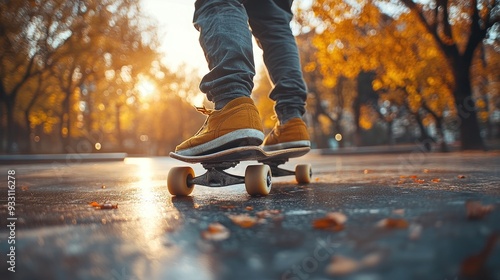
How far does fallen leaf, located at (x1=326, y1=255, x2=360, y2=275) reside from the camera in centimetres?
77

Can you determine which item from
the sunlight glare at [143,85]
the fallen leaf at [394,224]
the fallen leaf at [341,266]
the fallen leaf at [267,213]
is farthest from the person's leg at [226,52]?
the sunlight glare at [143,85]

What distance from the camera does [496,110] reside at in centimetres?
2680

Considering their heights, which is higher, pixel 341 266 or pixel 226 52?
pixel 226 52

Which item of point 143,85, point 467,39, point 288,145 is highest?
point 143,85

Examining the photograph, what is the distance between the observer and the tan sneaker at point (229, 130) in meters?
2.01

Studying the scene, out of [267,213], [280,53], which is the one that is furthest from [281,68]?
[267,213]

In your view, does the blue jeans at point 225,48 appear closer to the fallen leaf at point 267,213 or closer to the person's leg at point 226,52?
the person's leg at point 226,52

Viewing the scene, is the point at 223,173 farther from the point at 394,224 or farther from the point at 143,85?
the point at 143,85

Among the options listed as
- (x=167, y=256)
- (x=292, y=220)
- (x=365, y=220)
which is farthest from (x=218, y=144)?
(x=167, y=256)

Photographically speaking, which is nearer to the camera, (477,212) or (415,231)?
(415,231)

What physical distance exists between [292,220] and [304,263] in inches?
16.6

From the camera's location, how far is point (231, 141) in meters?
2.01

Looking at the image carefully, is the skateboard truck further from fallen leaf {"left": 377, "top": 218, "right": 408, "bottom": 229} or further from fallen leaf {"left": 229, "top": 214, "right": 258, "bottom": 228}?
fallen leaf {"left": 377, "top": 218, "right": 408, "bottom": 229}

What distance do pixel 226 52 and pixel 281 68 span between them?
2.92 ft
